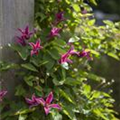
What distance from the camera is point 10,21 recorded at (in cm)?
246

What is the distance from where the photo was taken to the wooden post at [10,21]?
244 cm

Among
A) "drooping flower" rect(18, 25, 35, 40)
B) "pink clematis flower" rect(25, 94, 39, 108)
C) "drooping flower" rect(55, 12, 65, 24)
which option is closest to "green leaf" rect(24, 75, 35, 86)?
"pink clematis flower" rect(25, 94, 39, 108)

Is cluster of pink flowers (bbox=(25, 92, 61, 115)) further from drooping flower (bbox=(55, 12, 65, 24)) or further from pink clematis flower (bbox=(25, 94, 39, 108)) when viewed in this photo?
drooping flower (bbox=(55, 12, 65, 24))

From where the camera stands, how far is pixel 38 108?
93.2 inches

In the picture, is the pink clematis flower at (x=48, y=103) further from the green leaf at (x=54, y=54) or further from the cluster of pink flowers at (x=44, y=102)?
the green leaf at (x=54, y=54)

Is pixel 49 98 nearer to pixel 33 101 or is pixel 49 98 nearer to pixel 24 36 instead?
pixel 33 101

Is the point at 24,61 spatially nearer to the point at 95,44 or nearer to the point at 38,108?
the point at 38,108

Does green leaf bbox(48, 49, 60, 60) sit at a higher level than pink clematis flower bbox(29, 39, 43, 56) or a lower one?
lower

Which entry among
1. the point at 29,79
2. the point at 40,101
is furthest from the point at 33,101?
the point at 29,79

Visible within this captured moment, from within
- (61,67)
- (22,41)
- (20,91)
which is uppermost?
(22,41)

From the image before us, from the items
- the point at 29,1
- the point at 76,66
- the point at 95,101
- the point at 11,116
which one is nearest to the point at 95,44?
the point at 76,66

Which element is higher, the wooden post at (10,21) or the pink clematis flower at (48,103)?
the wooden post at (10,21)

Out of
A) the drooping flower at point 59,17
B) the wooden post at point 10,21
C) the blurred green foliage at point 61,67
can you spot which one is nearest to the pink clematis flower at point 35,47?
the blurred green foliage at point 61,67

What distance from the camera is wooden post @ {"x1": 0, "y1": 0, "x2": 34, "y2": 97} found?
7.99ft
